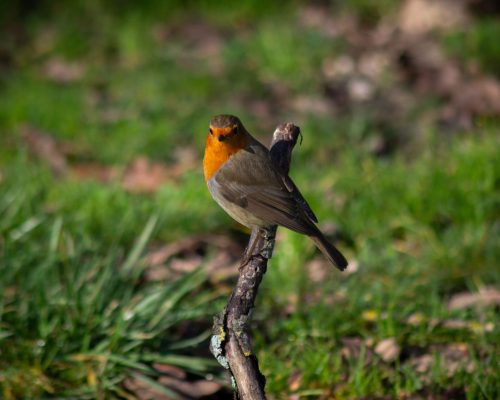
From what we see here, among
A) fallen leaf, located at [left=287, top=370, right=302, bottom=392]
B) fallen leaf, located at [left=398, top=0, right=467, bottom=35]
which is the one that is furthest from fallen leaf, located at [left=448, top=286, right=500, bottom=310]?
fallen leaf, located at [left=398, top=0, right=467, bottom=35]

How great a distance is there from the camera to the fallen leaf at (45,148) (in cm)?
602

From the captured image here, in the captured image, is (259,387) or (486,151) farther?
(486,151)

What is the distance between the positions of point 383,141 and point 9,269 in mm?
3318

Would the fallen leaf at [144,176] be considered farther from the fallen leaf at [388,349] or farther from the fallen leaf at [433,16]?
the fallen leaf at [433,16]

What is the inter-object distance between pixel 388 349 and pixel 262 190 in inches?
45.7

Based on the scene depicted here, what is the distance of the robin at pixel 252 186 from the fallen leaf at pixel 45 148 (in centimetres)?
335

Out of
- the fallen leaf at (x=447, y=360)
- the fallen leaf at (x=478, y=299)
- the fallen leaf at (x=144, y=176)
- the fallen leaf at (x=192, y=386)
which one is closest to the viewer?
the fallen leaf at (x=447, y=360)

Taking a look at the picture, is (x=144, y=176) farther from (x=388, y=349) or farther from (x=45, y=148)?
(x=388, y=349)

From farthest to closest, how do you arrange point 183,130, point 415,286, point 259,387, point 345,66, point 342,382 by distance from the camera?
1. point 345,66
2. point 183,130
3. point 415,286
4. point 342,382
5. point 259,387

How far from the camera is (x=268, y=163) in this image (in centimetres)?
274

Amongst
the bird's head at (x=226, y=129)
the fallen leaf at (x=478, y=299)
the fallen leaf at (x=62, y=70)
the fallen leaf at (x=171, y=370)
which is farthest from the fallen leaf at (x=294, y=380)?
the fallen leaf at (x=62, y=70)

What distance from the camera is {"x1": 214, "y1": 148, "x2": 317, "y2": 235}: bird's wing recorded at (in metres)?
2.75

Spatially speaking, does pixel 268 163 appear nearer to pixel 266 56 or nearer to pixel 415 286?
pixel 415 286

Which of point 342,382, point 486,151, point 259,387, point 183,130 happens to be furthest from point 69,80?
point 259,387
